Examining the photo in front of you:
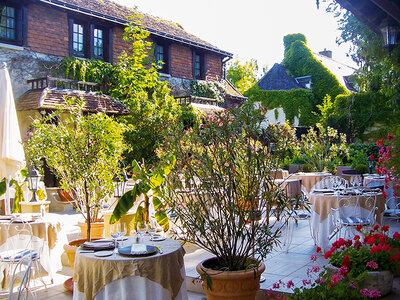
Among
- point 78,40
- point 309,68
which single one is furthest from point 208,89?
point 309,68

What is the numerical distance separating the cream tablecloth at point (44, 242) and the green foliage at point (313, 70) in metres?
28.2

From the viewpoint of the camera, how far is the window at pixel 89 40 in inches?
608

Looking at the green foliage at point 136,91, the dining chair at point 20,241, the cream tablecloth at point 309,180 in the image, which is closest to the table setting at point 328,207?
the dining chair at point 20,241

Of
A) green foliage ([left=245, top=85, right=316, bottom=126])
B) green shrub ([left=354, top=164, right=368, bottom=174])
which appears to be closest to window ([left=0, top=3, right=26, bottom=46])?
green shrub ([left=354, top=164, right=368, bottom=174])

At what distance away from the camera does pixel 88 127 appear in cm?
592

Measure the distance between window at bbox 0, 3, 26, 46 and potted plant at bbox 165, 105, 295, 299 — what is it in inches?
444

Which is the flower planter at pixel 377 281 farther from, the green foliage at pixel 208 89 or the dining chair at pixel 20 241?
the green foliage at pixel 208 89

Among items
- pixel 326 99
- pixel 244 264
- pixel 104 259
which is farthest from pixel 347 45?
pixel 326 99

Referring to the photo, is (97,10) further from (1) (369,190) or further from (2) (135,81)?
(1) (369,190)

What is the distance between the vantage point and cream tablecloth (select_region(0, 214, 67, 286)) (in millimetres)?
5758

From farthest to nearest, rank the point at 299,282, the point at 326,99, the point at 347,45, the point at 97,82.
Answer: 1. the point at 326,99
2. the point at 97,82
3. the point at 347,45
4. the point at 299,282

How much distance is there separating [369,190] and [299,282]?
2.97 meters

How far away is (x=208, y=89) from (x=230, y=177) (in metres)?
17.2

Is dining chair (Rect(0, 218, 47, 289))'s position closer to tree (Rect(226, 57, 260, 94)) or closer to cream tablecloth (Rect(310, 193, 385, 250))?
cream tablecloth (Rect(310, 193, 385, 250))
